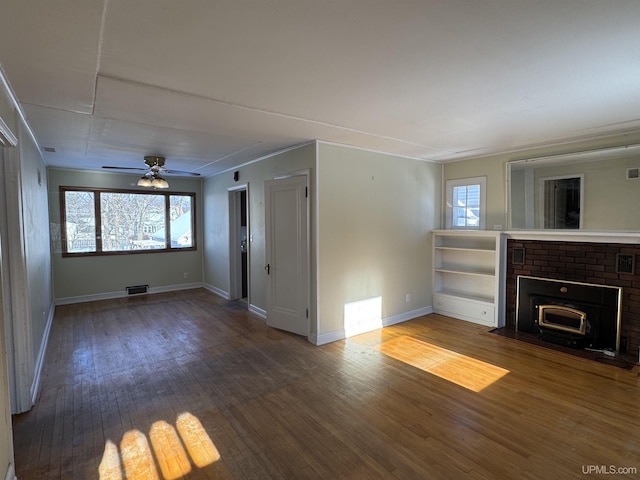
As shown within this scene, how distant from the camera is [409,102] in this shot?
273cm

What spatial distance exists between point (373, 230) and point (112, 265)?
5.37m

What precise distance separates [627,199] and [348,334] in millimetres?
3686

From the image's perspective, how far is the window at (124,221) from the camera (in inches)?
242

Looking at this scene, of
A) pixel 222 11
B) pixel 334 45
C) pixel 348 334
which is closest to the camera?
pixel 222 11

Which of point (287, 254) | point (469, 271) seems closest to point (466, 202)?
point (469, 271)

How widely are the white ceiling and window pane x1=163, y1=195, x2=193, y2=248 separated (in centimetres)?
363

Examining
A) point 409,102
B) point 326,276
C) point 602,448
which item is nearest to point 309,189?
point 326,276

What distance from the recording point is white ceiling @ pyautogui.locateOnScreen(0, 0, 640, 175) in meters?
1.54

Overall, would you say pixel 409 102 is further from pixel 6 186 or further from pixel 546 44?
pixel 6 186

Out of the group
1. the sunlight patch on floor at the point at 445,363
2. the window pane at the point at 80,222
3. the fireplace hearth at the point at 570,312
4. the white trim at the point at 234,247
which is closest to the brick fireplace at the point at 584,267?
the fireplace hearth at the point at 570,312

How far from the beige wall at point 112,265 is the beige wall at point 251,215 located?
39 cm

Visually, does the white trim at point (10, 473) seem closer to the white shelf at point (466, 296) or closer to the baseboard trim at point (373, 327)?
the baseboard trim at point (373, 327)

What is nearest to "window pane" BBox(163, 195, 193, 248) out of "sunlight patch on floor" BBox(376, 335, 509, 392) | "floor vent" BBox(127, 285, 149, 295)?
"floor vent" BBox(127, 285, 149, 295)

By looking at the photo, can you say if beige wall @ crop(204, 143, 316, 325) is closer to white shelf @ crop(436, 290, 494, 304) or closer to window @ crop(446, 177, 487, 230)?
white shelf @ crop(436, 290, 494, 304)
